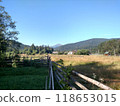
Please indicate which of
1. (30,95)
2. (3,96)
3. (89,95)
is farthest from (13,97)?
(89,95)

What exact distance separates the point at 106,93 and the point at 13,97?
7.21 feet

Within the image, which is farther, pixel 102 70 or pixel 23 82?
pixel 102 70

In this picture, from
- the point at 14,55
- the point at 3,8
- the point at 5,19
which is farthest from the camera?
the point at 5,19

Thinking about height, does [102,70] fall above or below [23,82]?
above

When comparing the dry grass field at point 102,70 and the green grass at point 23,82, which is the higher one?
the dry grass field at point 102,70

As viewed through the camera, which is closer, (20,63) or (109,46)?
(20,63)

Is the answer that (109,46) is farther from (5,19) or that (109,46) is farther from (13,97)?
(13,97)

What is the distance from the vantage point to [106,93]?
191cm

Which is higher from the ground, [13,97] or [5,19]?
[5,19]

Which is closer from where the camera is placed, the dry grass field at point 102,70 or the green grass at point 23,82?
the green grass at point 23,82

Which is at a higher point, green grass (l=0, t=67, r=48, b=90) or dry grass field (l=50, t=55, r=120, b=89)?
dry grass field (l=50, t=55, r=120, b=89)

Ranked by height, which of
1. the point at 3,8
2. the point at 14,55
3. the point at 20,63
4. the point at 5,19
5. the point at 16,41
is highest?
the point at 3,8

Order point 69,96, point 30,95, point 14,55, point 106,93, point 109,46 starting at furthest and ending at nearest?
1. point 109,46
2. point 14,55
3. point 30,95
4. point 69,96
5. point 106,93

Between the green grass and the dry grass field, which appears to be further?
the dry grass field
